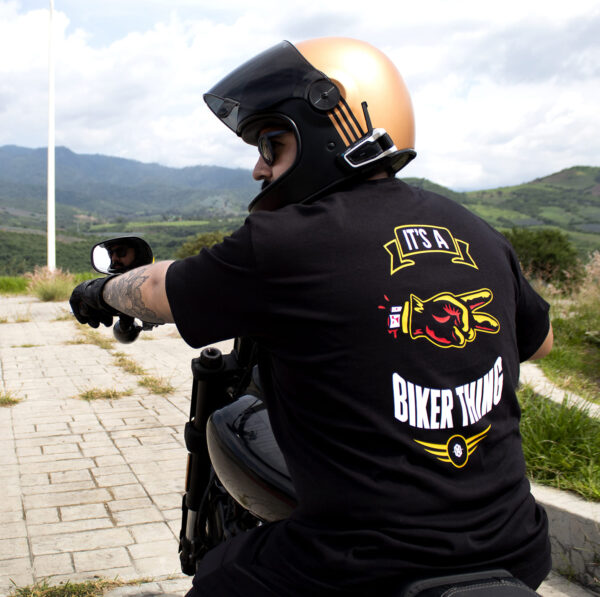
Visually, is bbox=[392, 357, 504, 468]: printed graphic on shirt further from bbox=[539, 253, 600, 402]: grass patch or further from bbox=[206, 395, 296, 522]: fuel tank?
bbox=[539, 253, 600, 402]: grass patch

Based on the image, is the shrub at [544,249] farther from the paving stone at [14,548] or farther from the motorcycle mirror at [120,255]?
the motorcycle mirror at [120,255]

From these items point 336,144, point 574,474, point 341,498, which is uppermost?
point 336,144

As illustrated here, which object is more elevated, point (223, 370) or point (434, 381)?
point (434, 381)

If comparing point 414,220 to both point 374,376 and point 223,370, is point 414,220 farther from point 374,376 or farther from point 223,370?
point 223,370

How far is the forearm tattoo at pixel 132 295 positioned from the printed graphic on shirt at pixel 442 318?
23.2 inches

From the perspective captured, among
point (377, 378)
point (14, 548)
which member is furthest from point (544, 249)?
point (377, 378)

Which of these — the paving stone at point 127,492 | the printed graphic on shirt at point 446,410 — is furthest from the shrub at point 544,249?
the printed graphic on shirt at point 446,410

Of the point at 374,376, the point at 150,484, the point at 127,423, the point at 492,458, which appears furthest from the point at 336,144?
the point at 127,423

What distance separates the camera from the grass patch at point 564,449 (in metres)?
3.24

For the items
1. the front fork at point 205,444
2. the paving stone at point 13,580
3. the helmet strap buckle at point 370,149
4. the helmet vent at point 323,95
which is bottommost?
the paving stone at point 13,580

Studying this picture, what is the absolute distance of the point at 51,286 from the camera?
14.2 metres

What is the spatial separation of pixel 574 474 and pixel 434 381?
241 centimetres

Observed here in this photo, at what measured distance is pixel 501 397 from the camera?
144cm

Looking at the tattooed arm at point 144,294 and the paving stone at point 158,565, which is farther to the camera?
the paving stone at point 158,565
